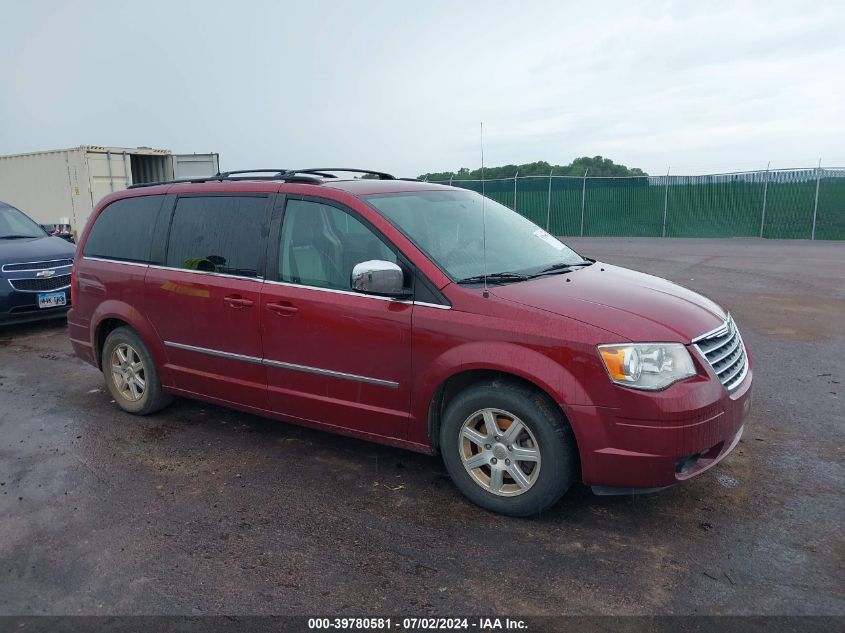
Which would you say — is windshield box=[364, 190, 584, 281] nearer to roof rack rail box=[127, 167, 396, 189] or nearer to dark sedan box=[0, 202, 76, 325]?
roof rack rail box=[127, 167, 396, 189]

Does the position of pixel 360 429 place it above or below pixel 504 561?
above

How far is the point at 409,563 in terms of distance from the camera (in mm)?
3197

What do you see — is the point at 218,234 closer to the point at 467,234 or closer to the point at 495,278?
the point at 467,234

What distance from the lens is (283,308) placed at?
13.9 ft

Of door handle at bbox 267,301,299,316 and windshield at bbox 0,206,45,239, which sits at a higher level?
windshield at bbox 0,206,45,239

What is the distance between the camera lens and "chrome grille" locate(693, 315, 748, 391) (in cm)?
346

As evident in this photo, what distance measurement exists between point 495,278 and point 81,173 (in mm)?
14664

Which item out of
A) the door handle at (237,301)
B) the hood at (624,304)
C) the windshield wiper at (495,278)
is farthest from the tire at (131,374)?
the hood at (624,304)

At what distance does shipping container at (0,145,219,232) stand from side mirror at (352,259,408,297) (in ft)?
45.7

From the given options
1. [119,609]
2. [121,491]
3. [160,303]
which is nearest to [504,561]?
[119,609]

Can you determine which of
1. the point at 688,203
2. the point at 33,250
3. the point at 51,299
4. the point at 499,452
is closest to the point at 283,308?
the point at 499,452

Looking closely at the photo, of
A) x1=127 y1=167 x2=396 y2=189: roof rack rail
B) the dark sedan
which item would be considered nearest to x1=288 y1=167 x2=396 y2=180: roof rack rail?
x1=127 y1=167 x2=396 y2=189: roof rack rail

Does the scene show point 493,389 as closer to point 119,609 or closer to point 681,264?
point 119,609

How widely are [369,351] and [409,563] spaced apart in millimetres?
1235
